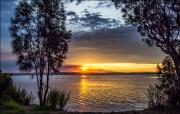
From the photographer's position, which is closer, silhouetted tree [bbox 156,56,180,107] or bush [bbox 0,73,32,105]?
silhouetted tree [bbox 156,56,180,107]

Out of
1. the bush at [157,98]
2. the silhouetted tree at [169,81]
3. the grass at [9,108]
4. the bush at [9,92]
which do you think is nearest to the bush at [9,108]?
the grass at [9,108]

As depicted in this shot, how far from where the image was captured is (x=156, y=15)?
19.8 metres

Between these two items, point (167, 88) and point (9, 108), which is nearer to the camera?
point (9, 108)

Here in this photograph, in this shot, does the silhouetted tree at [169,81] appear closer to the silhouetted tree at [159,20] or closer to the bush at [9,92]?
the silhouetted tree at [159,20]

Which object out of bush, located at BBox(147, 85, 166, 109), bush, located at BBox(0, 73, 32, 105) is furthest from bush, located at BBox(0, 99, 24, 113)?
bush, located at BBox(147, 85, 166, 109)

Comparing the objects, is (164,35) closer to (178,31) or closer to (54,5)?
(178,31)

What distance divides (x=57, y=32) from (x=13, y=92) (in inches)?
199

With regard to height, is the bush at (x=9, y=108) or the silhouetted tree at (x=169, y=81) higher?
the silhouetted tree at (x=169, y=81)

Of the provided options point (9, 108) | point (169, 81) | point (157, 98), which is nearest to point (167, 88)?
point (169, 81)

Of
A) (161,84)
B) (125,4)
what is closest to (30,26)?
(125,4)

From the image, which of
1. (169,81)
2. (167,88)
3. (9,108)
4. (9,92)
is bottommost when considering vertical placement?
(9,108)

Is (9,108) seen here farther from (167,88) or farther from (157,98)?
(167,88)

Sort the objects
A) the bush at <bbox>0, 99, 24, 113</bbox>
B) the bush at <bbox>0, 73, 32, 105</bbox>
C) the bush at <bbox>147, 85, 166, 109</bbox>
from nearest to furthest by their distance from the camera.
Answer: the bush at <bbox>0, 99, 24, 113</bbox> < the bush at <bbox>147, 85, 166, 109</bbox> < the bush at <bbox>0, 73, 32, 105</bbox>

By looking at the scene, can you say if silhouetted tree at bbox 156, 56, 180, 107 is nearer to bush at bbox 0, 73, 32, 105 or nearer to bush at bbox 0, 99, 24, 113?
bush at bbox 0, 99, 24, 113
